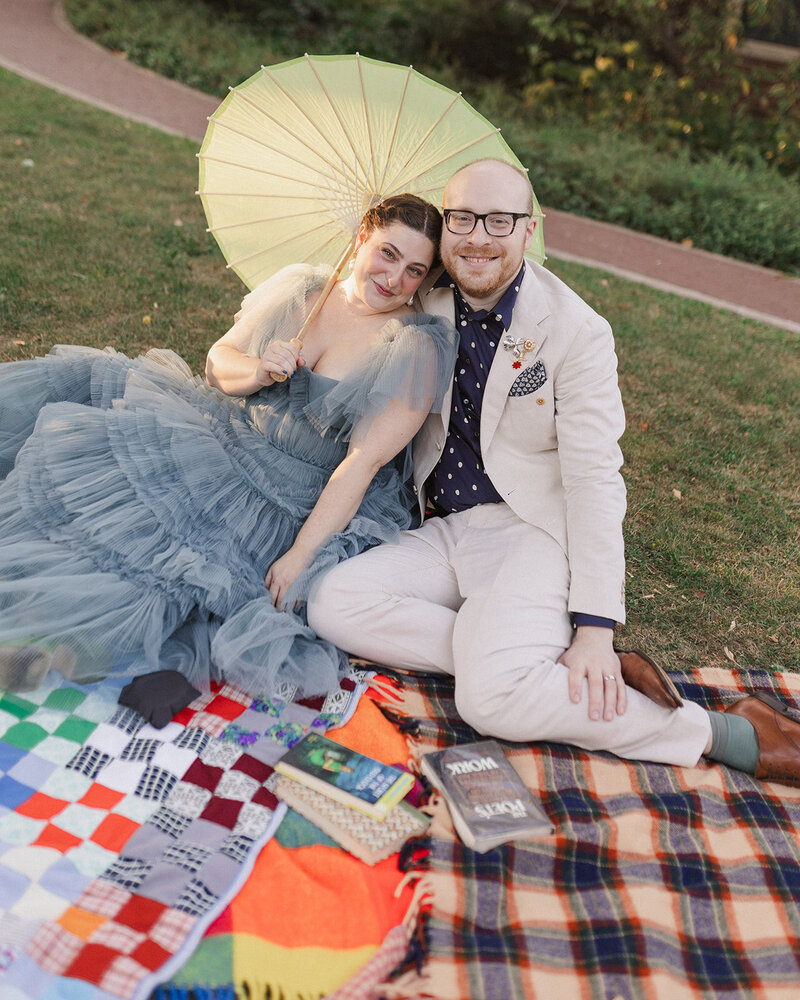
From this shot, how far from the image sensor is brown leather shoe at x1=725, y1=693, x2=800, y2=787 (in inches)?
111

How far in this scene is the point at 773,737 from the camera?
2.87 metres

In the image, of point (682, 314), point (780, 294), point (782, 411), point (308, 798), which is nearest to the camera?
point (308, 798)

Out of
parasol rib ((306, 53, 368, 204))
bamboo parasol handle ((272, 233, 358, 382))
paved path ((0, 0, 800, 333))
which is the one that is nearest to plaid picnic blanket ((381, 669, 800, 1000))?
bamboo parasol handle ((272, 233, 358, 382))

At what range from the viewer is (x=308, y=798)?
250 centimetres

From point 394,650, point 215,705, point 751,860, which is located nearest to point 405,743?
point 394,650

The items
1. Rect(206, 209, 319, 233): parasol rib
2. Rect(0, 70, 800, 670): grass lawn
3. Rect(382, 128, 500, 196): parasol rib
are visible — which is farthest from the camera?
Rect(0, 70, 800, 670): grass lawn

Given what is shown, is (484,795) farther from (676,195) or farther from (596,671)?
(676,195)

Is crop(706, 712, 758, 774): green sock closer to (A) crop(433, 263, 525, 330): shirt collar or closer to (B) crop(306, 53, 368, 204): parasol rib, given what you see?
(A) crop(433, 263, 525, 330): shirt collar

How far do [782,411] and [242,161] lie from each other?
3963 millimetres

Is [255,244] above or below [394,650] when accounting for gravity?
above

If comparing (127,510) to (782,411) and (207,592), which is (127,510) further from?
(782,411)

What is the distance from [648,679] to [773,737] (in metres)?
0.48

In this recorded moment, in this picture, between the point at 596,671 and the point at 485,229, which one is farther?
the point at 485,229

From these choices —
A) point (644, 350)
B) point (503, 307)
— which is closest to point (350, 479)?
point (503, 307)
